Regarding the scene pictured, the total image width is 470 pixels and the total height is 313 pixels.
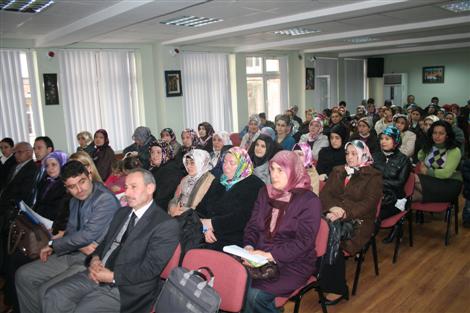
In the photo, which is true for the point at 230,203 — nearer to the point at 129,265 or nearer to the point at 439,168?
the point at 129,265

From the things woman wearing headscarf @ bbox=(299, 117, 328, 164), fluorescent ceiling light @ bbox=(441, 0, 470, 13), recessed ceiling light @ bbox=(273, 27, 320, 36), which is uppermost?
recessed ceiling light @ bbox=(273, 27, 320, 36)

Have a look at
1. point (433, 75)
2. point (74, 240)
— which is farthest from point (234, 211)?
point (433, 75)

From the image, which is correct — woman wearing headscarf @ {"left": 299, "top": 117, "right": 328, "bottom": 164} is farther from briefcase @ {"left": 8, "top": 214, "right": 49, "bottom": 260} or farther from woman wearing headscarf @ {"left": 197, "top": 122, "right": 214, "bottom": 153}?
briefcase @ {"left": 8, "top": 214, "right": 49, "bottom": 260}

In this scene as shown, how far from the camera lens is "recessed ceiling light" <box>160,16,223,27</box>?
19.7 ft

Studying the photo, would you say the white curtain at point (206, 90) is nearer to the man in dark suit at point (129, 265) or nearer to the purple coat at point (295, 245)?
the man in dark suit at point (129, 265)

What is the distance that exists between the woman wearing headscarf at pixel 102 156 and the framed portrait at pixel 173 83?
303 centimetres

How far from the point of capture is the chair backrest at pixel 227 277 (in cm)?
220

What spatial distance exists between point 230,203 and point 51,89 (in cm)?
577

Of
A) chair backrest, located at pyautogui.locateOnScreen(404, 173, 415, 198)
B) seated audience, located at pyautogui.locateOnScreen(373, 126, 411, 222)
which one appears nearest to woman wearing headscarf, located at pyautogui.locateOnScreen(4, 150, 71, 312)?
seated audience, located at pyautogui.locateOnScreen(373, 126, 411, 222)

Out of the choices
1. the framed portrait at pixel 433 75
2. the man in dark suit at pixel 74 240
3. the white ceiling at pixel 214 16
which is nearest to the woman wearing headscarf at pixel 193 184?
the man in dark suit at pixel 74 240

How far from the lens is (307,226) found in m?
A: 2.60

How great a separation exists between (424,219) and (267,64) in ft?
25.6

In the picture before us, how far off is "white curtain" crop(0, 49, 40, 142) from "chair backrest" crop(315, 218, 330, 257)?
6479 mm

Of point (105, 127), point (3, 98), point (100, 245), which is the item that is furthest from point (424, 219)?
point (3, 98)
